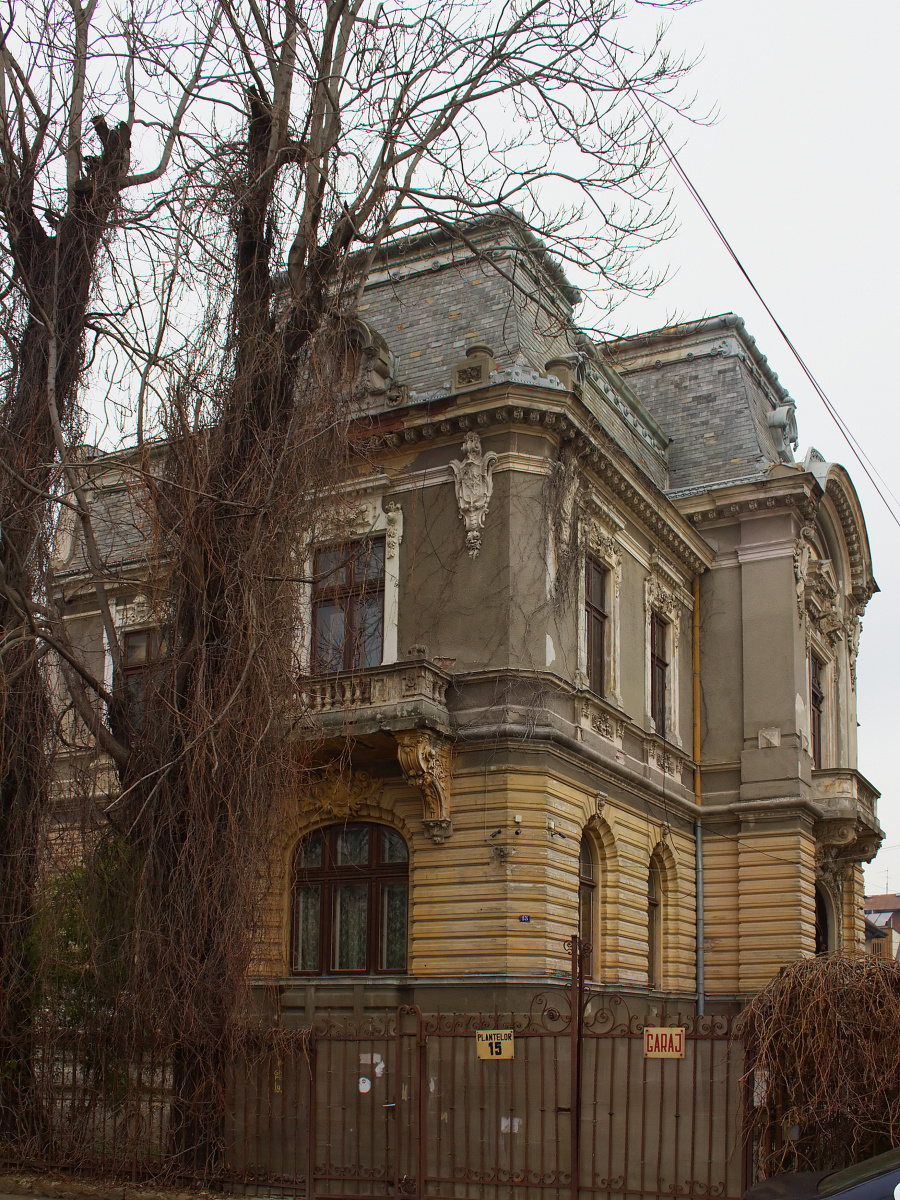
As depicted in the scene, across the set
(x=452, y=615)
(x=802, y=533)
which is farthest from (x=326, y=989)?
(x=802, y=533)

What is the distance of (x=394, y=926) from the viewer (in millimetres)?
17594

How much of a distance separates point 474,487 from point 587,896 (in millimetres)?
6355

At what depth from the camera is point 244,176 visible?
42.4 feet

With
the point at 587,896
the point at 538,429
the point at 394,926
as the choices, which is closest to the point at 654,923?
the point at 587,896

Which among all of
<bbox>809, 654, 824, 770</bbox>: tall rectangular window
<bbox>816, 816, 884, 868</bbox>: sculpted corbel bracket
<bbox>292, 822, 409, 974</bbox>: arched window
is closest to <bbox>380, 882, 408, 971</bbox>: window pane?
<bbox>292, 822, 409, 974</bbox>: arched window

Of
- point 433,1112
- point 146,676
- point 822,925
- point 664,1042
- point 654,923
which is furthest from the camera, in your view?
point 822,925

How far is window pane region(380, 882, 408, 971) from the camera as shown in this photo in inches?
685

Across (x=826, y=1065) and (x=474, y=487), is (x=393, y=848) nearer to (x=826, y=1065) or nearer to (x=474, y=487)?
(x=474, y=487)

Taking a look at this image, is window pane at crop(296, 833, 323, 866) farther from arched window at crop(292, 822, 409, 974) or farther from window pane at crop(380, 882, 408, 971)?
window pane at crop(380, 882, 408, 971)

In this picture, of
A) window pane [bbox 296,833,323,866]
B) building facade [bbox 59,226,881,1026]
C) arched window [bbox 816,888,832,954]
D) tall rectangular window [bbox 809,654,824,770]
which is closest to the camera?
building facade [bbox 59,226,881,1026]

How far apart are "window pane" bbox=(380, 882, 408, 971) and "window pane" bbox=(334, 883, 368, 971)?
315mm

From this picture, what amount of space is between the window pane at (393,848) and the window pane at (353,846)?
30 cm

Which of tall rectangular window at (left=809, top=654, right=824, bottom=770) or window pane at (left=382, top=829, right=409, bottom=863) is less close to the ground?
tall rectangular window at (left=809, top=654, right=824, bottom=770)

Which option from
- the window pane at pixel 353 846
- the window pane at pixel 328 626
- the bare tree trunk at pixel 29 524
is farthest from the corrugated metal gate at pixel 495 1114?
the window pane at pixel 328 626
